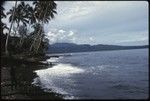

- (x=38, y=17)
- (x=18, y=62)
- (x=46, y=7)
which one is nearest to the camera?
(x=18, y=62)

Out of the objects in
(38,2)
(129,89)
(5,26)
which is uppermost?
(38,2)

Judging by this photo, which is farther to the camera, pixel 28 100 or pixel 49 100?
pixel 49 100

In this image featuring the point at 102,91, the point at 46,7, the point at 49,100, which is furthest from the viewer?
the point at 46,7

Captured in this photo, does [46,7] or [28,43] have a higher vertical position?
[46,7]

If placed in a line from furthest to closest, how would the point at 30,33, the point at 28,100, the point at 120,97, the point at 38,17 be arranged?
the point at 30,33, the point at 38,17, the point at 120,97, the point at 28,100

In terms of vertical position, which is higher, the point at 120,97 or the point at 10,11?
→ the point at 10,11

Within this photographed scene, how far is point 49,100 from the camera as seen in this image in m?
16.1

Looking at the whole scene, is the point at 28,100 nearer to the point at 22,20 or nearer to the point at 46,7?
the point at 46,7

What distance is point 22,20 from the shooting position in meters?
54.6

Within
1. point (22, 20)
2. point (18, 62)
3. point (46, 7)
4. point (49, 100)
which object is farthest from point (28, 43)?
point (49, 100)

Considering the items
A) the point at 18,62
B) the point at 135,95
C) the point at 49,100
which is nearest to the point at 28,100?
the point at 49,100

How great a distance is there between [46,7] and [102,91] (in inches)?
1279

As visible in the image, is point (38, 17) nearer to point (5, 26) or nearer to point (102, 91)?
point (5, 26)

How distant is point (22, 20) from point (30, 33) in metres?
17.9
